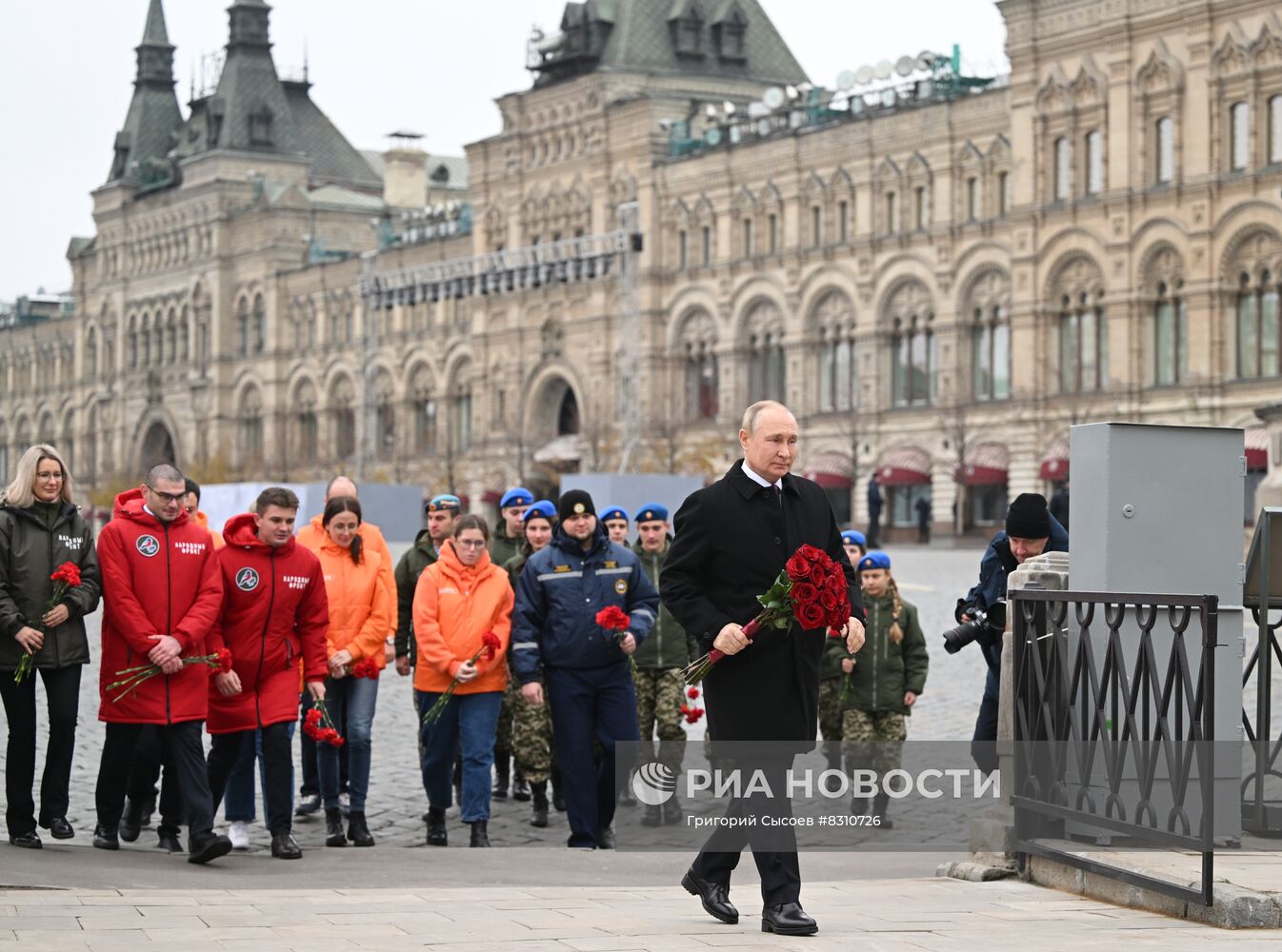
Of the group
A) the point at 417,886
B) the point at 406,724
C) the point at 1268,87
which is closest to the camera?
the point at 417,886

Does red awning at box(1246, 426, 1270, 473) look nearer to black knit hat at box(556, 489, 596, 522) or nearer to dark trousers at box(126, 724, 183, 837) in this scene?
black knit hat at box(556, 489, 596, 522)

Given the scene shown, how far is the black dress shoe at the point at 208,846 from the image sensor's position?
33.3ft

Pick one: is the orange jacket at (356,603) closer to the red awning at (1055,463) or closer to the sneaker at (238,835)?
the sneaker at (238,835)

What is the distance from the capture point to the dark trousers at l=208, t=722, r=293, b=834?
1083 centimetres

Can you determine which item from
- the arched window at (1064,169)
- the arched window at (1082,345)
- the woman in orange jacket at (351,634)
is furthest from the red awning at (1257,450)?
the woman in orange jacket at (351,634)

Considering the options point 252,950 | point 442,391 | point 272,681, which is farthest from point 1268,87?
point 252,950

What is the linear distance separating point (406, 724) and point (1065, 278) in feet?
129

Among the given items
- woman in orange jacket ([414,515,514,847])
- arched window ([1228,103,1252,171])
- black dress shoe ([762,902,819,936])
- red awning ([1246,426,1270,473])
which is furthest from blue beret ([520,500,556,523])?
arched window ([1228,103,1252,171])

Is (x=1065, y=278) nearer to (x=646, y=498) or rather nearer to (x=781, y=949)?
(x=646, y=498)

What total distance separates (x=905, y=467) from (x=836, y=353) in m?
5.12

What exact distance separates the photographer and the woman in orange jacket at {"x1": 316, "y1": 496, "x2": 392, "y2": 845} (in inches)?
128

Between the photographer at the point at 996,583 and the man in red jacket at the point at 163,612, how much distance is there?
3495mm

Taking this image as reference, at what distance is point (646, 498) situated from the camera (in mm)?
37156

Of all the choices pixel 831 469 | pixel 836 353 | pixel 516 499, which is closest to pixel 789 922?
pixel 516 499
